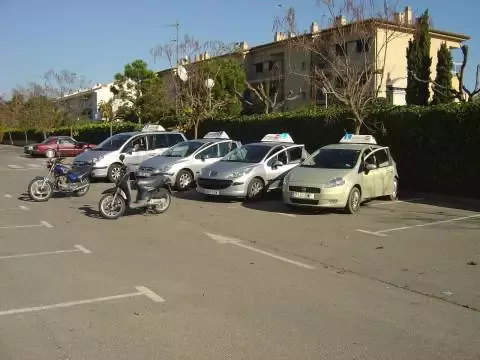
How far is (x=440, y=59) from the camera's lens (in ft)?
103

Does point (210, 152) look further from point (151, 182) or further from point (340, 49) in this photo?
point (340, 49)

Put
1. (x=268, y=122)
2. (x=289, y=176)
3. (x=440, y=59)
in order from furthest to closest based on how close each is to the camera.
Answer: (x=440, y=59) < (x=268, y=122) < (x=289, y=176)

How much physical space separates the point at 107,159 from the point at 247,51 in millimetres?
41203

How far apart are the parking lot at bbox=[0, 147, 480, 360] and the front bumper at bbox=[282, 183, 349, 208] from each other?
1.21ft

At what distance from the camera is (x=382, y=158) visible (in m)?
13.8

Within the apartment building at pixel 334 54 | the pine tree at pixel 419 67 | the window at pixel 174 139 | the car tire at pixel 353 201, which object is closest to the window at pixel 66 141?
the apartment building at pixel 334 54

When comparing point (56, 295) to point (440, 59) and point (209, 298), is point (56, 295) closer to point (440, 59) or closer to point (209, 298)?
point (209, 298)

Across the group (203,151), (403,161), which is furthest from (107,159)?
(403,161)

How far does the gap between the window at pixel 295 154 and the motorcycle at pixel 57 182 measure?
5.59 m

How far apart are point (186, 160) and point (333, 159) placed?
5.07 metres

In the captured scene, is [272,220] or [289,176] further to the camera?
[289,176]

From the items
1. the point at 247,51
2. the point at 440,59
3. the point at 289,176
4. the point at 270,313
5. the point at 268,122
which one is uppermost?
the point at 247,51

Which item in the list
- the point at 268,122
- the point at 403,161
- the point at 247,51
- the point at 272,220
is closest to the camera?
the point at 272,220

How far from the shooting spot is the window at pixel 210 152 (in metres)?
16.9
